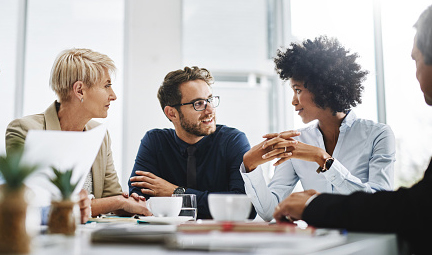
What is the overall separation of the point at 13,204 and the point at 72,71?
1.95 m

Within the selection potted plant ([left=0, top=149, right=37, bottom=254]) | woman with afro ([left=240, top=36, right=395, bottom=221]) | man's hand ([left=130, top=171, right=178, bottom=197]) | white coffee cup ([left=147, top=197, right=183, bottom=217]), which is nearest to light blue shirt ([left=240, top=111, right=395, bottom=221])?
woman with afro ([left=240, top=36, right=395, bottom=221])

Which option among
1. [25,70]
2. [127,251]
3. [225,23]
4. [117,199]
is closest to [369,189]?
[117,199]

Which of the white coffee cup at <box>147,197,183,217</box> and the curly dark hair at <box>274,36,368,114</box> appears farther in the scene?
the curly dark hair at <box>274,36,368,114</box>

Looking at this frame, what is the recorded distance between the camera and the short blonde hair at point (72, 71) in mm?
2537

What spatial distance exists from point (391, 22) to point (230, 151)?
2.12 meters

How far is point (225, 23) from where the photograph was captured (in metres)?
4.30

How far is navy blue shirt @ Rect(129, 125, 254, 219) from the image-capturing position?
2.50 meters

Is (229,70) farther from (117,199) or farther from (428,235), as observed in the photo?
(428,235)

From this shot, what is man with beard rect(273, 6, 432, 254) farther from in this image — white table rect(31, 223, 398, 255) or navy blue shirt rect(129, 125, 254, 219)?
navy blue shirt rect(129, 125, 254, 219)

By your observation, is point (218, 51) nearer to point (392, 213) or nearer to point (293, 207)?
point (293, 207)

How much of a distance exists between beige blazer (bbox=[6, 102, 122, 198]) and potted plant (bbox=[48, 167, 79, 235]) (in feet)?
4.03

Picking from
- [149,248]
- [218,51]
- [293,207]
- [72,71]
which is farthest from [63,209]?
[218,51]

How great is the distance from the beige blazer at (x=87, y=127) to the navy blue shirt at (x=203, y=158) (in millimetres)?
152

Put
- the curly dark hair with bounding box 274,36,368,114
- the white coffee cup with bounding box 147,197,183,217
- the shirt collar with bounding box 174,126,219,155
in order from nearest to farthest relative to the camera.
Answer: the white coffee cup with bounding box 147,197,183,217, the curly dark hair with bounding box 274,36,368,114, the shirt collar with bounding box 174,126,219,155
